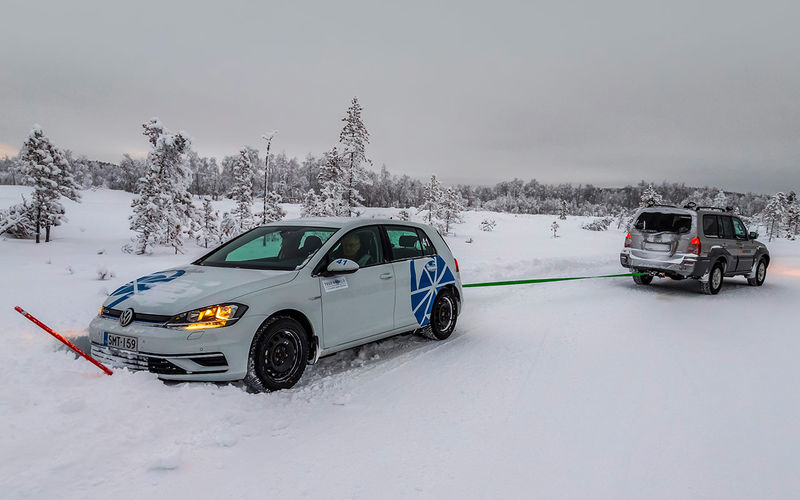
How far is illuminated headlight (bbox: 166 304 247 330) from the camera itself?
14.1 ft

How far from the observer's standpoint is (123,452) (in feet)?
11.5

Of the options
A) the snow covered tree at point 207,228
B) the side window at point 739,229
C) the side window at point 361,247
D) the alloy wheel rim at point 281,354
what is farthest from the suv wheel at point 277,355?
the snow covered tree at point 207,228

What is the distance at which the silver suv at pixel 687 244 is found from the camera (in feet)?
38.9

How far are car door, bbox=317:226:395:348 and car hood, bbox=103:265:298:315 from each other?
0.54m

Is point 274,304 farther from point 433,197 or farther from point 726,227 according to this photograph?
point 433,197

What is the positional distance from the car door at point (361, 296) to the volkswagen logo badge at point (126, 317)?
70.7 inches

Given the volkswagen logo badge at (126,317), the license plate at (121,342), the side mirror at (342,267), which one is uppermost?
the side mirror at (342,267)

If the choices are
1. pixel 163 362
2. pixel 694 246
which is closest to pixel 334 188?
pixel 694 246

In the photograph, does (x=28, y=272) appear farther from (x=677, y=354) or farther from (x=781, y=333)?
(x=781, y=333)

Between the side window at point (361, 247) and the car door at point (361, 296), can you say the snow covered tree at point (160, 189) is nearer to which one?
the side window at point (361, 247)

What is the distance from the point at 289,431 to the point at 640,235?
11370 mm

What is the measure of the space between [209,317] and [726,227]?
13.4m

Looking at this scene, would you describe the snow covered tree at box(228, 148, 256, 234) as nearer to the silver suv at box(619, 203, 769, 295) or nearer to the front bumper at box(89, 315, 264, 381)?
the silver suv at box(619, 203, 769, 295)

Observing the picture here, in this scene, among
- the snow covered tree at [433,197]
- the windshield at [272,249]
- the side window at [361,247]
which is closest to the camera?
the windshield at [272,249]
